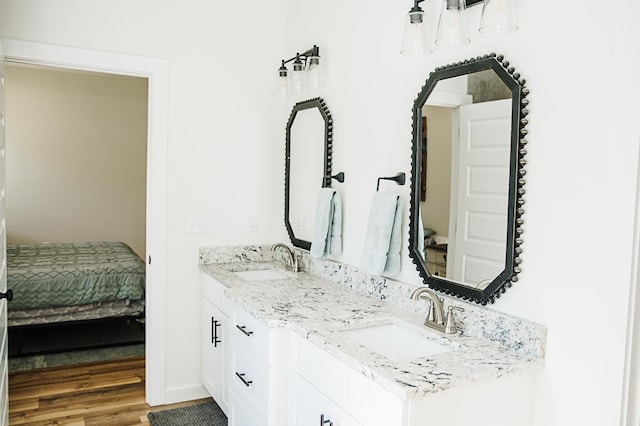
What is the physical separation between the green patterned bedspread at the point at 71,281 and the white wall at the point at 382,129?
47.2 inches

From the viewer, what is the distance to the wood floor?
305cm

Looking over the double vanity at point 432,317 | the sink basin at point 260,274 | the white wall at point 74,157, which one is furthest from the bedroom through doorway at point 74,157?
the double vanity at point 432,317

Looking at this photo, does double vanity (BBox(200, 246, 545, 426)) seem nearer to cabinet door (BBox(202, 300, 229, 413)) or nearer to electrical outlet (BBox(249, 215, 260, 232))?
cabinet door (BBox(202, 300, 229, 413))

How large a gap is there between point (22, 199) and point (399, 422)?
6.11m

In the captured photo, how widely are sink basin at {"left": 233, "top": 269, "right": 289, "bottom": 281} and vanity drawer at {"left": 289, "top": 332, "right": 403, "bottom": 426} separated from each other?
1.09 m

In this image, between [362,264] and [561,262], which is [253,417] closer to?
[362,264]

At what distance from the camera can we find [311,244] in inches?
120

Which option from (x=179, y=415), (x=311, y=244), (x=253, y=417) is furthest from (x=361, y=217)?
(x=179, y=415)

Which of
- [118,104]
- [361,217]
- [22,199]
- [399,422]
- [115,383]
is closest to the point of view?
[399,422]

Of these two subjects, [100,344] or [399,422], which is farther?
[100,344]

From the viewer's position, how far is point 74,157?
6.50 meters

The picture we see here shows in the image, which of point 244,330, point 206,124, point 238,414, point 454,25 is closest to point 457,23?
point 454,25

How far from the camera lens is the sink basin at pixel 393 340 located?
203cm

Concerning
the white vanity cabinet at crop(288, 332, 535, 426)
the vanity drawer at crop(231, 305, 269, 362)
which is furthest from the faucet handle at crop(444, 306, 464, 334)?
the vanity drawer at crop(231, 305, 269, 362)
